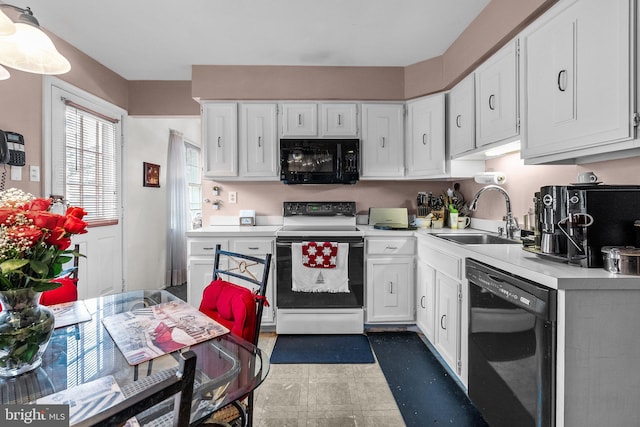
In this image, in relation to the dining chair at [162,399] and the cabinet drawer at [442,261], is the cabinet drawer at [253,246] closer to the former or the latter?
the cabinet drawer at [442,261]

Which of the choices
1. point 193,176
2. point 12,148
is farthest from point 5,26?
point 193,176

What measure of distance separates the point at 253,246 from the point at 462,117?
2.12 m

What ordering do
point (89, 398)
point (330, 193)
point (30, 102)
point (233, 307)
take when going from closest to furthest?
point (89, 398) → point (233, 307) → point (30, 102) → point (330, 193)

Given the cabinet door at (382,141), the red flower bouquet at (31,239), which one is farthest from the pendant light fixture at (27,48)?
the cabinet door at (382,141)

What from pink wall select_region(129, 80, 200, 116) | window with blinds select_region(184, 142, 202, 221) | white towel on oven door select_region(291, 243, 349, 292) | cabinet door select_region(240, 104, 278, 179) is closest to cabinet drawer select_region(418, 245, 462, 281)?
white towel on oven door select_region(291, 243, 349, 292)

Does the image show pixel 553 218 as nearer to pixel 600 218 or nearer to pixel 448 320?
pixel 600 218

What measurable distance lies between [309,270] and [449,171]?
1.57m

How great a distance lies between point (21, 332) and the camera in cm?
88

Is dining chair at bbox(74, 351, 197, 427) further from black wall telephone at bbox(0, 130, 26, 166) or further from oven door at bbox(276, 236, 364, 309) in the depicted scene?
black wall telephone at bbox(0, 130, 26, 166)

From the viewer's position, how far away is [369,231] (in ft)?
9.41

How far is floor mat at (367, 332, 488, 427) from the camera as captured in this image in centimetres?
174

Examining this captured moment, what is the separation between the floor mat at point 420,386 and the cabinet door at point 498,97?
5.51 feet

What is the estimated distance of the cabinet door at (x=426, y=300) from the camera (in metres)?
2.40

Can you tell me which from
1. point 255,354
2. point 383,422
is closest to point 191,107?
point 255,354
